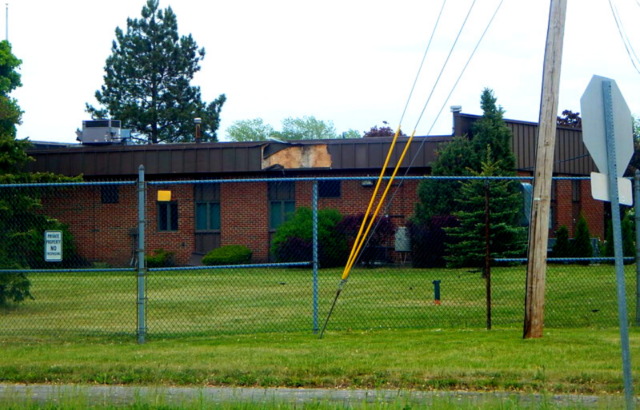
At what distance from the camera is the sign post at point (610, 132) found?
615 cm

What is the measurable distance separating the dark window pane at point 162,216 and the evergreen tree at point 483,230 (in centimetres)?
997

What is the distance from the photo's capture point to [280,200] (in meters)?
26.4

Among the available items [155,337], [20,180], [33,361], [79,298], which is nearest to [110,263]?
[20,180]

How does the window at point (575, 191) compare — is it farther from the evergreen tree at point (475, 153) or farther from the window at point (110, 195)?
the window at point (110, 195)

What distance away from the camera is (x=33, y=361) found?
955 centimetres

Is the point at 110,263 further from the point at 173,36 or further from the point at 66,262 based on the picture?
the point at 173,36

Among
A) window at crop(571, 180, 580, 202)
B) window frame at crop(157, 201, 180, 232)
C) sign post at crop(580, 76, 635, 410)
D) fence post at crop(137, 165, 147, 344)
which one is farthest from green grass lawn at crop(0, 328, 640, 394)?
window at crop(571, 180, 580, 202)

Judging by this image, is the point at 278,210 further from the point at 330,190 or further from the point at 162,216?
the point at 162,216

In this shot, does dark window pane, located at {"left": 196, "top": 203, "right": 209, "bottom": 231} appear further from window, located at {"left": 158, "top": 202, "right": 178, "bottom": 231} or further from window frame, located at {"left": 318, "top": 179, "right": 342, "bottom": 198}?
window frame, located at {"left": 318, "top": 179, "right": 342, "bottom": 198}

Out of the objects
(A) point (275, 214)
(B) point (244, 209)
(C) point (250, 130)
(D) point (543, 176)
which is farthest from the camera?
(C) point (250, 130)

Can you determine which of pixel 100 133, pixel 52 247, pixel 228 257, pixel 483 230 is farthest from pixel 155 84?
pixel 52 247

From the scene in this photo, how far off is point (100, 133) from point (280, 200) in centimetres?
1229

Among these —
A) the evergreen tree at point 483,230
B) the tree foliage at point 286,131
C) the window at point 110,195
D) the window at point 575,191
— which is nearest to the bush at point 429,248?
the evergreen tree at point 483,230

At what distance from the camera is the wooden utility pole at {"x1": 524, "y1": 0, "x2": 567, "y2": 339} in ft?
33.7
